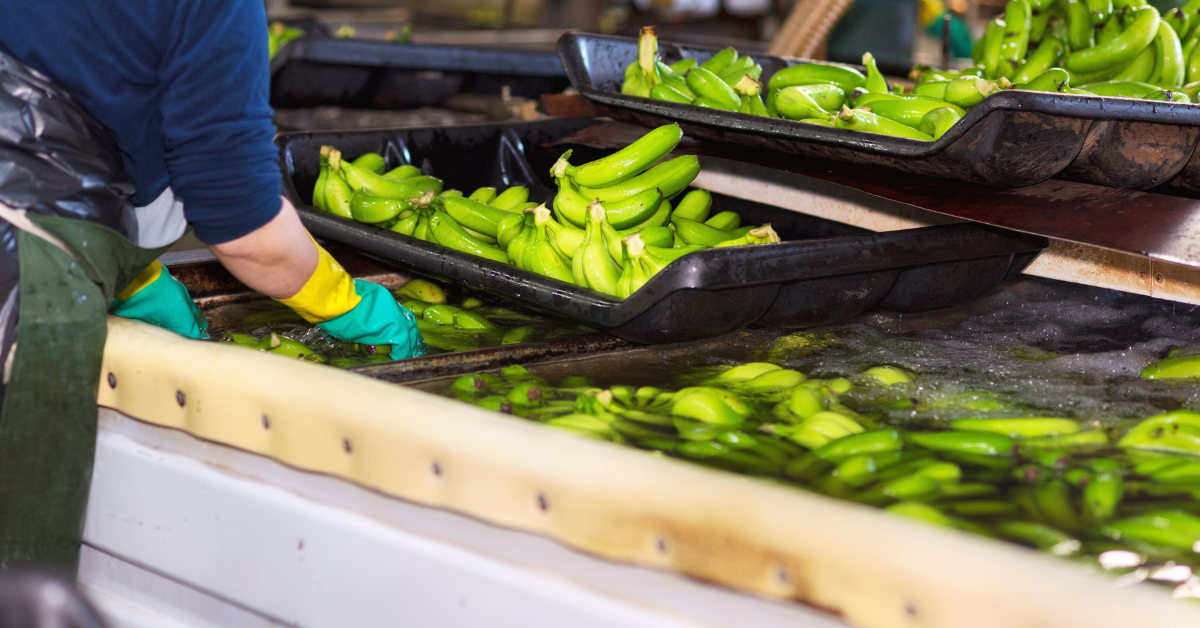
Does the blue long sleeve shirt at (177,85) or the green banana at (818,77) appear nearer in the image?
the blue long sleeve shirt at (177,85)

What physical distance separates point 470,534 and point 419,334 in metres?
0.78

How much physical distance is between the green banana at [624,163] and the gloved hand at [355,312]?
16.5 inches

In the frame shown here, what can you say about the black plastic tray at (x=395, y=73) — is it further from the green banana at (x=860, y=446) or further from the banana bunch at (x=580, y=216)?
the green banana at (x=860, y=446)

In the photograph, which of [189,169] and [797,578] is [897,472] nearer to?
[797,578]

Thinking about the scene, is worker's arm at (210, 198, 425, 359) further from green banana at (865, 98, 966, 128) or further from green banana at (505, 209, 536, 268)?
green banana at (865, 98, 966, 128)

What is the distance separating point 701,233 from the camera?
75.3 inches

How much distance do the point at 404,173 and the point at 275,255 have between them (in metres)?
0.77

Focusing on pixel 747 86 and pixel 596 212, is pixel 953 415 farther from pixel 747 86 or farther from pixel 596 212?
pixel 747 86

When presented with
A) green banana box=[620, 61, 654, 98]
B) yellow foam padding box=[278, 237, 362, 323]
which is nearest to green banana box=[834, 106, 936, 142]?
green banana box=[620, 61, 654, 98]

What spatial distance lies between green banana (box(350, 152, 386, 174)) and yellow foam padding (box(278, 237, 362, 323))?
0.61 meters

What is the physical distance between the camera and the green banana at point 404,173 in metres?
2.26

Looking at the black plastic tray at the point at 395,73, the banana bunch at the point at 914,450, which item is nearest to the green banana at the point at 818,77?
the banana bunch at the point at 914,450

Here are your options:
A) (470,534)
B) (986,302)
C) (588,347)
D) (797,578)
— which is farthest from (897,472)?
(986,302)

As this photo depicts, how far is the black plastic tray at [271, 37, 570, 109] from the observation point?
3.43 meters
